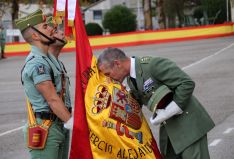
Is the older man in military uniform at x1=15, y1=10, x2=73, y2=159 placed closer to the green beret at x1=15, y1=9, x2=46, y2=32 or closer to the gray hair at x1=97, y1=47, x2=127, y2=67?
the green beret at x1=15, y1=9, x2=46, y2=32

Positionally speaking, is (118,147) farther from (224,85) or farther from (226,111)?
(224,85)

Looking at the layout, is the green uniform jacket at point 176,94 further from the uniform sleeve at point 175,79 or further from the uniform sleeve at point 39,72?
the uniform sleeve at point 39,72

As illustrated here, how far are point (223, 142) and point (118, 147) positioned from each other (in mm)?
5014

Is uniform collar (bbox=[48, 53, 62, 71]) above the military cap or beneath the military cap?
above

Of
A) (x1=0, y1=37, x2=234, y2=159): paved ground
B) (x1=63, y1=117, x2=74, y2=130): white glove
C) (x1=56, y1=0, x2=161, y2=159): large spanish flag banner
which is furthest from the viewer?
(x1=0, y1=37, x2=234, y2=159): paved ground

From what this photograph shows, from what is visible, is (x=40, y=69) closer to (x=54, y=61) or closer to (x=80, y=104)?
(x=54, y=61)

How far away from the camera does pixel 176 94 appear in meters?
4.85

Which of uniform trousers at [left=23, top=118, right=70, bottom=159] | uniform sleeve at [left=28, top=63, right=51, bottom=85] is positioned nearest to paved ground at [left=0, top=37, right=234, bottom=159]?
uniform trousers at [left=23, top=118, right=70, bottom=159]

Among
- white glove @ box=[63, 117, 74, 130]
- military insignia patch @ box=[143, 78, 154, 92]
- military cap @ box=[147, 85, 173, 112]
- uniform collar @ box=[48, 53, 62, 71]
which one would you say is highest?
uniform collar @ box=[48, 53, 62, 71]

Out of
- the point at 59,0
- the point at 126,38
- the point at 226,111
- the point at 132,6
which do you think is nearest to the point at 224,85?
the point at 226,111

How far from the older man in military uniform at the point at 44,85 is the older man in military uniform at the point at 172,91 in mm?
414

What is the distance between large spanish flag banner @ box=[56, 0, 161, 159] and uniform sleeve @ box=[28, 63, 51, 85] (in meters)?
0.29

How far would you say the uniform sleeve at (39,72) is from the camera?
190 inches

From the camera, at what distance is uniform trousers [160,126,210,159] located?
4965 millimetres
